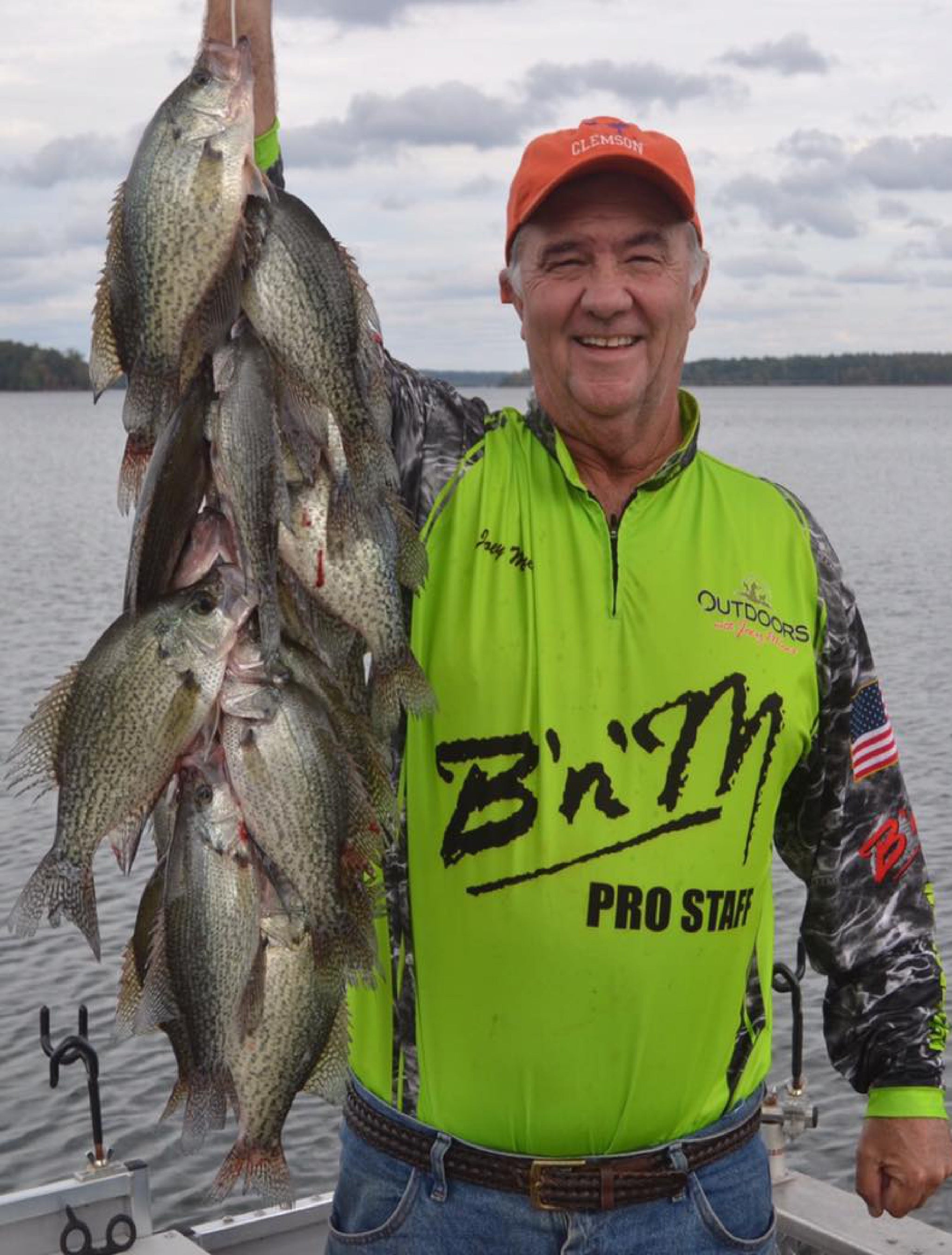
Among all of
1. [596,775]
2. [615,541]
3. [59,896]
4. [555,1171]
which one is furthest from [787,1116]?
[59,896]

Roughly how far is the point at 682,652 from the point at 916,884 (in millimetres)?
848

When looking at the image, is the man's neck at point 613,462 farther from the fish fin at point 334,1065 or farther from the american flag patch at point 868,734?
the fish fin at point 334,1065

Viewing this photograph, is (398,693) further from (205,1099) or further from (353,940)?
(205,1099)

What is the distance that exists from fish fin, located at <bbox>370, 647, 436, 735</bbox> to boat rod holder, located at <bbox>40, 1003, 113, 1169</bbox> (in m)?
2.44

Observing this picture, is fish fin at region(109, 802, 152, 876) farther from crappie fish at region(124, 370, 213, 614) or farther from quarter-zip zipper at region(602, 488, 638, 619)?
quarter-zip zipper at region(602, 488, 638, 619)

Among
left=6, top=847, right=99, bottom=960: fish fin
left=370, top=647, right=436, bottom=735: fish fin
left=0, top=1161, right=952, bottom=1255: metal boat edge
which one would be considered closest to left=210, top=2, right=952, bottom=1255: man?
left=370, top=647, right=436, bottom=735: fish fin

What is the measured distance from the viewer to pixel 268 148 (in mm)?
2623

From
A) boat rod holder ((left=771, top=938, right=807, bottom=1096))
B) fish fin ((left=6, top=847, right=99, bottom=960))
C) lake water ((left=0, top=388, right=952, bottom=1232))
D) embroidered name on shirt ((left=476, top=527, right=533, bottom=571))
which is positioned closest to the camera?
fish fin ((left=6, top=847, right=99, bottom=960))

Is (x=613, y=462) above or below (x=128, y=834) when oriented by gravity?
above

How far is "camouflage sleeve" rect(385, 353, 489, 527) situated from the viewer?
316 centimetres

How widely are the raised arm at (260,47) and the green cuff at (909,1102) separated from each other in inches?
89.0

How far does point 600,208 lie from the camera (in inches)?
129

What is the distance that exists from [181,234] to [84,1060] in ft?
10.4

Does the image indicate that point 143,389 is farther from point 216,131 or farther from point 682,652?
point 682,652
